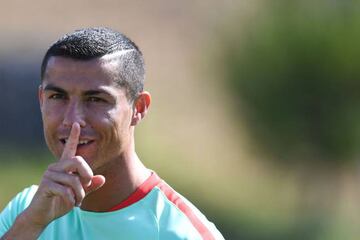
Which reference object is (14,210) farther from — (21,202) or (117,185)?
(117,185)

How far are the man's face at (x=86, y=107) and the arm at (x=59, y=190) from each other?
11 centimetres

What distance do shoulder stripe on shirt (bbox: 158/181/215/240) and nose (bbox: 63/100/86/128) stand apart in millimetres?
608

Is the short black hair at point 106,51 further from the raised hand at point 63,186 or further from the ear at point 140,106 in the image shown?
the raised hand at point 63,186

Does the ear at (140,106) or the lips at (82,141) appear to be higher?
the ear at (140,106)

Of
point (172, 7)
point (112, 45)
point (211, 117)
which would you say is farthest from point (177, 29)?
point (112, 45)

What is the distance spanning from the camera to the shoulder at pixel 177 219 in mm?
5000

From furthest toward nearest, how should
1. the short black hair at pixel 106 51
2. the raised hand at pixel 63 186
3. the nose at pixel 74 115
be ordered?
1. the short black hair at pixel 106 51
2. the nose at pixel 74 115
3. the raised hand at pixel 63 186

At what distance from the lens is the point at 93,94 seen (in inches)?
190

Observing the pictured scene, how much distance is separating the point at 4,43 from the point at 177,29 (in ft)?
26.9

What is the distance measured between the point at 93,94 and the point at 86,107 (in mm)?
65

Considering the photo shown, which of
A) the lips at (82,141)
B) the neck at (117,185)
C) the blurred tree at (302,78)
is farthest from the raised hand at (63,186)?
the blurred tree at (302,78)

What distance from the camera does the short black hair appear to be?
4.96m

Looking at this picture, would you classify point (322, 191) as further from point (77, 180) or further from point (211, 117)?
point (77, 180)

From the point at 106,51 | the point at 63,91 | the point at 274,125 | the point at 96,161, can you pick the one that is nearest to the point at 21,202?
the point at 96,161
